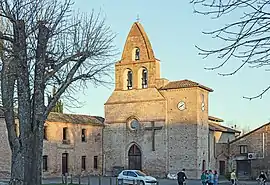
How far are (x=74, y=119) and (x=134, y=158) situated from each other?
8.03m

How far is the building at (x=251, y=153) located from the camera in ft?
173

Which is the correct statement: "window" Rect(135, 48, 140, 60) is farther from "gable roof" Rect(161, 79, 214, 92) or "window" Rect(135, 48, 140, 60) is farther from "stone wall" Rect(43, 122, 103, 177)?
"stone wall" Rect(43, 122, 103, 177)

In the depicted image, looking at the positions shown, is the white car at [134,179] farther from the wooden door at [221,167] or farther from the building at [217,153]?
the wooden door at [221,167]

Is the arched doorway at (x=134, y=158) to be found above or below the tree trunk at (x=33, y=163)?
below

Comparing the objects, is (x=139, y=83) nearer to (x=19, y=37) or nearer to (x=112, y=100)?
(x=112, y=100)

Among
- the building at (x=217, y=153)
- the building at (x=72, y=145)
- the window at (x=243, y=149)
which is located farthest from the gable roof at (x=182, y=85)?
the building at (x=72, y=145)

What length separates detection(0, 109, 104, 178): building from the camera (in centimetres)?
5056

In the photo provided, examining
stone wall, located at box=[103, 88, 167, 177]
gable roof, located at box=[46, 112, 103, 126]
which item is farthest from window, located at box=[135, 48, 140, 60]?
gable roof, located at box=[46, 112, 103, 126]

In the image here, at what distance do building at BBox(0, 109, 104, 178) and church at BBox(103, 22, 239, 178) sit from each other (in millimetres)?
1326

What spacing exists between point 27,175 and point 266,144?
3821cm

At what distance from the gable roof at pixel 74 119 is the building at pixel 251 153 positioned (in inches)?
612

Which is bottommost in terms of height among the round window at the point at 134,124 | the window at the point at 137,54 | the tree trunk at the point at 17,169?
the tree trunk at the point at 17,169

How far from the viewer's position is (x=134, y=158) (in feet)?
180

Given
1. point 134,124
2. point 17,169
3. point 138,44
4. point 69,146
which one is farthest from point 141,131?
point 17,169
